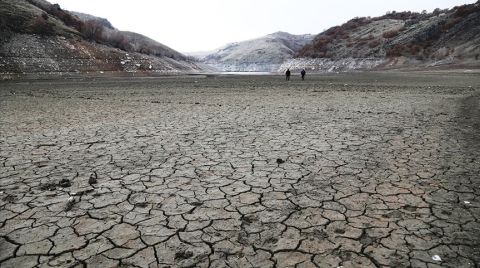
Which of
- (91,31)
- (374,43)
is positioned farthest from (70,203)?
(374,43)

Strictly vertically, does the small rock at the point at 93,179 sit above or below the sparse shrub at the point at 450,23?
below

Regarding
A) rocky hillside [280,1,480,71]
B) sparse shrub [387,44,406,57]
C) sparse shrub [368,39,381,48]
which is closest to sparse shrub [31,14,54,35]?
rocky hillside [280,1,480,71]

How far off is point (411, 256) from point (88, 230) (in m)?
3.25

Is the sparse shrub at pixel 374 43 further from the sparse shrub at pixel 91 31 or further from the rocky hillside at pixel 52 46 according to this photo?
the sparse shrub at pixel 91 31

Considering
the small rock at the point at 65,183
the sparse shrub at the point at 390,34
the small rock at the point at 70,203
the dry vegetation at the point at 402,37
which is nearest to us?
the small rock at the point at 70,203

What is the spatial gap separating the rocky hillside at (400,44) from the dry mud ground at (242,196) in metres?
49.4

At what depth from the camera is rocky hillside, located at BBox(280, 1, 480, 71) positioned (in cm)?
5375

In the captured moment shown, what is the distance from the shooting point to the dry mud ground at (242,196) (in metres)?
3.25

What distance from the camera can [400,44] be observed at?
6431 cm

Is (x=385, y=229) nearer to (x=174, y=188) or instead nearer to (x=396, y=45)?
(x=174, y=188)

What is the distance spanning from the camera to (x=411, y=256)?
3.13 meters

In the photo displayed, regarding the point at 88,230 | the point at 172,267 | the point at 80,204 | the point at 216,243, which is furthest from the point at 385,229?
the point at 80,204

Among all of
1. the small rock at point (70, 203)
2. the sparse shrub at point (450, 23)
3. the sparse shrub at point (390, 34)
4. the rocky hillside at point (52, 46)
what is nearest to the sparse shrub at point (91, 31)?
the rocky hillside at point (52, 46)

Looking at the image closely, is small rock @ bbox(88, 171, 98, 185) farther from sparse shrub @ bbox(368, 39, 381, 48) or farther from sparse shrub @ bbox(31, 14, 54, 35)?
sparse shrub @ bbox(368, 39, 381, 48)
